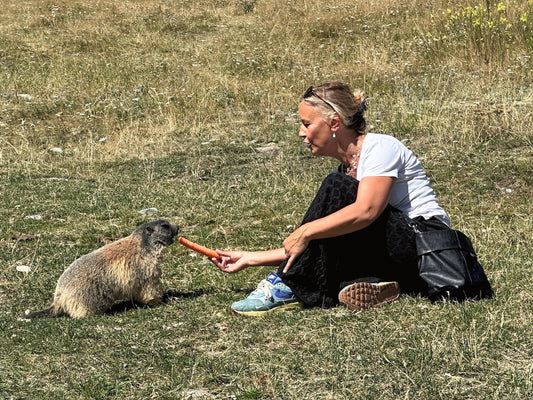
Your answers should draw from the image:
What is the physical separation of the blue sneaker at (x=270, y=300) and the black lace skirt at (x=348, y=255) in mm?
112

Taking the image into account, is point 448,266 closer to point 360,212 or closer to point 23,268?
point 360,212

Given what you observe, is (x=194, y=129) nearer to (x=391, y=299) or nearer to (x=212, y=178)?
(x=212, y=178)

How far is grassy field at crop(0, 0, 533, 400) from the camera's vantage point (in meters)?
4.50

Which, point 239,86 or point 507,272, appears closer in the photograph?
point 507,272

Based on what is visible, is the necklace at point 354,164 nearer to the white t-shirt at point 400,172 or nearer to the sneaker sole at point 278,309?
the white t-shirt at point 400,172

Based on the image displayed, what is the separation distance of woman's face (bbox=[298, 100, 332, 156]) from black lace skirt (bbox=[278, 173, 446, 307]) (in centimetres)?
26

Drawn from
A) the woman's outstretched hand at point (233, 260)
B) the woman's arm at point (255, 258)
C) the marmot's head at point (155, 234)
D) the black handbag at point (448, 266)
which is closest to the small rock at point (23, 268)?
the marmot's head at point (155, 234)

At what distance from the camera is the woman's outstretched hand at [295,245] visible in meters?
5.11

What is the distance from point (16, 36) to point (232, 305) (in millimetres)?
16211

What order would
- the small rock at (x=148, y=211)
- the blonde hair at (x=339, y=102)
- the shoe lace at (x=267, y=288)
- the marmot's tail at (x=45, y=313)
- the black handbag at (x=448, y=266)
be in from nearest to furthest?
the black handbag at (x=448, y=266) → the blonde hair at (x=339, y=102) → the shoe lace at (x=267, y=288) → the marmot's tail at (x=45, y=313) → the small rock at (x=148, y=211)

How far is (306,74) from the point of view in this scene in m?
15.1

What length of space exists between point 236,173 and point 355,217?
228 inches

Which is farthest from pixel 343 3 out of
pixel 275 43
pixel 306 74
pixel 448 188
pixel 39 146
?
pixel 448 188

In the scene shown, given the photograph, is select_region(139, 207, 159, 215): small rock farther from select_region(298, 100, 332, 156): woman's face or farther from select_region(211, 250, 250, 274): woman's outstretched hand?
select_region(298, 100, 332, 156): woman's face
